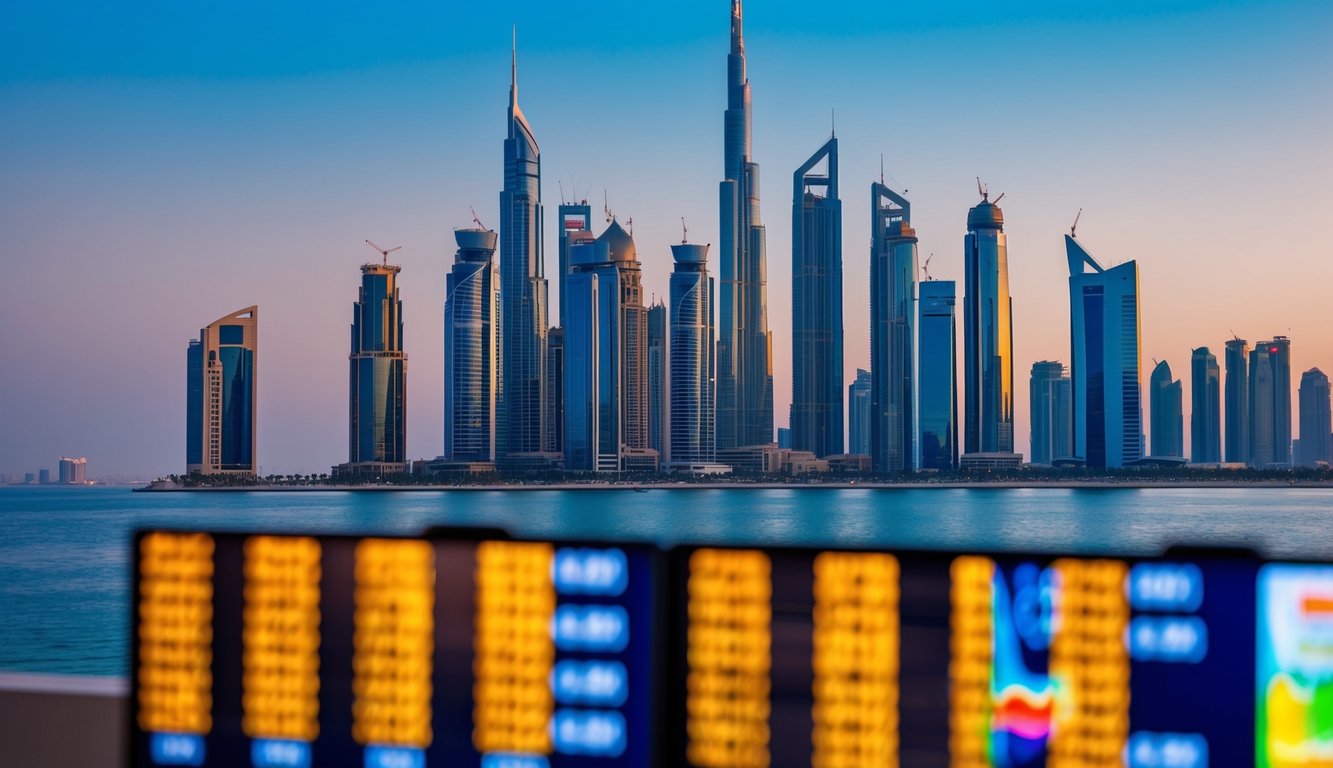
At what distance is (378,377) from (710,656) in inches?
3381

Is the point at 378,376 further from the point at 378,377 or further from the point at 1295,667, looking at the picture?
the point at 1295,667

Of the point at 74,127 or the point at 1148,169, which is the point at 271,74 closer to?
the point at 74,127

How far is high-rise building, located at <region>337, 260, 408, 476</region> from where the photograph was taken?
7925 cm

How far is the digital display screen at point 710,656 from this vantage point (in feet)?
4.95

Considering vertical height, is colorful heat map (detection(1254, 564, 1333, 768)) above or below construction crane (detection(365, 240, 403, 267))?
below

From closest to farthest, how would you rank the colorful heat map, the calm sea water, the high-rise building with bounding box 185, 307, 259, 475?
the colorful heat map
the calm sea water
the high-rise building with bounding box 185, 307, 259, 475

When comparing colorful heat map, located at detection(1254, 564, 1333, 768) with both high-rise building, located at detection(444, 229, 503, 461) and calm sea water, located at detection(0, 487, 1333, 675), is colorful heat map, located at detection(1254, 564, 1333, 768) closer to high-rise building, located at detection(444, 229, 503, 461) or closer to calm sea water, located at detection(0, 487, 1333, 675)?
calm sea water, located at detection(0, 487, 1333, 675)

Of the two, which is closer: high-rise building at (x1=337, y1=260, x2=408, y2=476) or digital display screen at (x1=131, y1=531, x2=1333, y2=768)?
digital display screen at (x1=131, y1=531, x2=1333, y2=768)

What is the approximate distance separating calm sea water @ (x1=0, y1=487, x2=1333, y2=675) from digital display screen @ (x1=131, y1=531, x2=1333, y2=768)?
24.5 metres

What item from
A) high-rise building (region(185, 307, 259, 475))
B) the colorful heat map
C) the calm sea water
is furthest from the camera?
high-rise building (region(185, 307, 259, 475))

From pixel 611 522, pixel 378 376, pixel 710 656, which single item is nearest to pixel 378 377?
pixel 378 376

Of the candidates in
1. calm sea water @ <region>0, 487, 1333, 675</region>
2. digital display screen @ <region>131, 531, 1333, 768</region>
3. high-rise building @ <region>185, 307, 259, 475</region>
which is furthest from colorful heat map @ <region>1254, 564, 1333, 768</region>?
high-rise building @ <region>185, 307, 259, 475</region>

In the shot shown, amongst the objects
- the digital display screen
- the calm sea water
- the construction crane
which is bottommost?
A: the calm sea water

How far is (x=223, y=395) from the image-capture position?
78.2m
